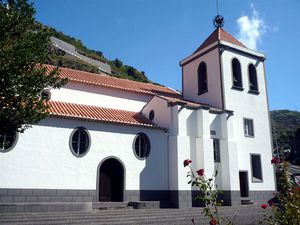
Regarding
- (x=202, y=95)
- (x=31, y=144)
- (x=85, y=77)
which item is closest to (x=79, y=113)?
(x=31, y=144)

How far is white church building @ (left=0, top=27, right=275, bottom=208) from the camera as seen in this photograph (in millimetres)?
14633

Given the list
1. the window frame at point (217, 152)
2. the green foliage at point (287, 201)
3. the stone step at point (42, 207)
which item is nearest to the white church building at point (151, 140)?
the window frame at point (217, 152)

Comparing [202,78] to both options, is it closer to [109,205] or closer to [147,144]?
[147,144]

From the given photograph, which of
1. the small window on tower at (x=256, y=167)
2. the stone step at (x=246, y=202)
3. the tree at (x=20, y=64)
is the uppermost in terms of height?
the tree at (x=20, y=64)

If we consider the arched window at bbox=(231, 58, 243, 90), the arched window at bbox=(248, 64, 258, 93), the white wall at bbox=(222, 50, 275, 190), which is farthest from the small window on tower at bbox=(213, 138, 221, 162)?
the arched window at bbox=(248, 64, 258, 93)

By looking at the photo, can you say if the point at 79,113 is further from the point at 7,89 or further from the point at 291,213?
the point at 291,213

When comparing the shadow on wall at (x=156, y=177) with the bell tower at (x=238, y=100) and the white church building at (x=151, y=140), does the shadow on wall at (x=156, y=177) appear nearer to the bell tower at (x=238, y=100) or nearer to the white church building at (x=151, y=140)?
the white church building at (x=151, y=140)

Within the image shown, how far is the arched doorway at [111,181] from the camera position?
16.5 m

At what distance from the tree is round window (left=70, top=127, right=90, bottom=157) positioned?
5941mm

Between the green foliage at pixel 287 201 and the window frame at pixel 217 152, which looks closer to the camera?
the green foliage at pixel 287 201

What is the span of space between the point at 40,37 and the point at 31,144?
6.48m

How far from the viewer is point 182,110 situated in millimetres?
18547

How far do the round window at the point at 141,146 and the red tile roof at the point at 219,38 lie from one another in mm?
9492

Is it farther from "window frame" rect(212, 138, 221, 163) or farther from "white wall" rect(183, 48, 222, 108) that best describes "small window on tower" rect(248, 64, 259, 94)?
"window frame" rect(212, 138, 221, 163)
